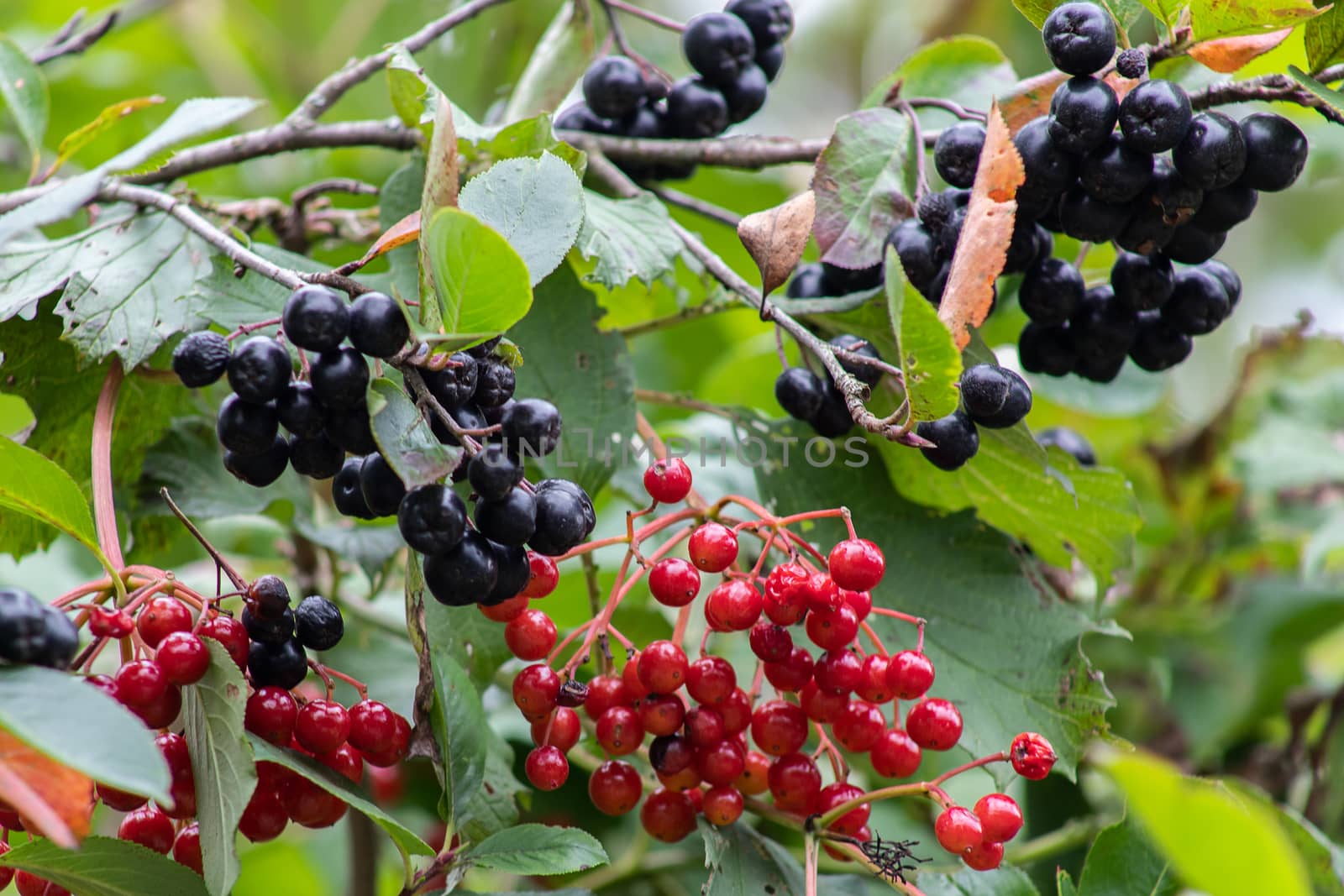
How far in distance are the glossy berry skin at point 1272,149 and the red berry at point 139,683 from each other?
92 cm

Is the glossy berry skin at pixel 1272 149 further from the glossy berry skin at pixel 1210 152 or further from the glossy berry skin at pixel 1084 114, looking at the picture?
the glossy berry skin at pixel 1084 114

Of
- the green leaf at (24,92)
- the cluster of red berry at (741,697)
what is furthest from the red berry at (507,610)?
the green leaf at (24,92)

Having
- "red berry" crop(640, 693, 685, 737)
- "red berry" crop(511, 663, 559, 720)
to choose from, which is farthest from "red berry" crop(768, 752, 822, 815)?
"red berry" crop(511, 663, 559, 720)

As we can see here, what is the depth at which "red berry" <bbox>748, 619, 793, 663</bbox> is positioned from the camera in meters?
0.96

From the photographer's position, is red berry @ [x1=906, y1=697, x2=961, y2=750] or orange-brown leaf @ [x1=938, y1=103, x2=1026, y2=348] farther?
red berry @ [x1=906, y1=697, x2=961, y2=750]

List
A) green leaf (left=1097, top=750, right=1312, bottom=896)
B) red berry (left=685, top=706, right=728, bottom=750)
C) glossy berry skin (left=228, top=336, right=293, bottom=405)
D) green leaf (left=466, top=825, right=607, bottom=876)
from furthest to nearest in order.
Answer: red berry (left=685, top=706, right=728, bottom=750) < green leaf (left=466, top=825, right=607, bottom=876) < glossy berry skin (left=228, top=336, right=293, bottom=405) < green leaf (left=1097, top=750, right=1312, bottom=896)

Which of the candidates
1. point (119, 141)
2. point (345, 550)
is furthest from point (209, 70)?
point (345, 550)

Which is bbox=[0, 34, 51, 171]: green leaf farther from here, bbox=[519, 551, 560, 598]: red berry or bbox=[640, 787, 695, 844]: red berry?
bbox=[640, 787, 695, 844]: red berry

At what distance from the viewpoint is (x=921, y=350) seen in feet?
2.50

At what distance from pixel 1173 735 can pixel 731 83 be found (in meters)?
1.27

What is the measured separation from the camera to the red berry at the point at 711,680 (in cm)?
96

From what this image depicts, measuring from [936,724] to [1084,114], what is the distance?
1.68 feet

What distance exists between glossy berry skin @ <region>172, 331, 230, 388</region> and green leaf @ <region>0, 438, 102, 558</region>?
11cm

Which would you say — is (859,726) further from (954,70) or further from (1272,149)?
(954,70)
